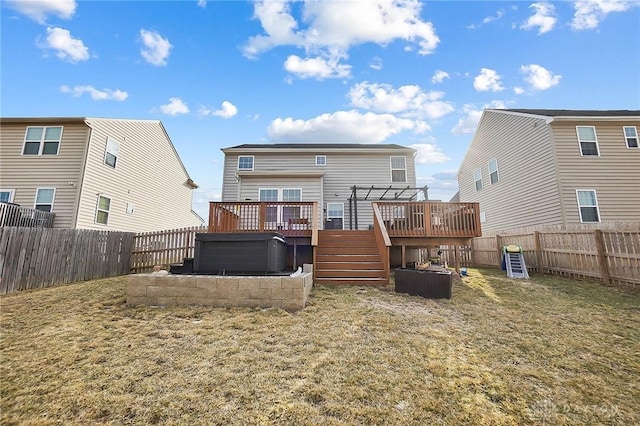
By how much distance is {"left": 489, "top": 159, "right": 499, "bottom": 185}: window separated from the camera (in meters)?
15.0

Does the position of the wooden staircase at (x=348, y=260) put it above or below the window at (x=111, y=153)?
below

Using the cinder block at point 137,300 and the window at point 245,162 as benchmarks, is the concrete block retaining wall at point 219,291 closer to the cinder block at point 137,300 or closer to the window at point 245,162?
the cinder block at point 137,300

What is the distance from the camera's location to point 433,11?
9.48 m

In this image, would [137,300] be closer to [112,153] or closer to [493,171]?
[112,153]

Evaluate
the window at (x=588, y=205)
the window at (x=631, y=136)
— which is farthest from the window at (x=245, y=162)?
the window at (x=631, y=136)

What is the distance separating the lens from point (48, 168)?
37.0 ft

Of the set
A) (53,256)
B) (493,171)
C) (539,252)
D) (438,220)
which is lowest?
(53,256)

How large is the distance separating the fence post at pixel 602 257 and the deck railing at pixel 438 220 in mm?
2946

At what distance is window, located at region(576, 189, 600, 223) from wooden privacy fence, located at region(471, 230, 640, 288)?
9.69 feet

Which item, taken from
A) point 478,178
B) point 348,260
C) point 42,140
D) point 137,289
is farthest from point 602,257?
point 42,140

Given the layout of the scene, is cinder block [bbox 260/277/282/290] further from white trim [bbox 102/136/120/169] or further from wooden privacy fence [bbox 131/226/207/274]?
white trim [bbox 102/136/120/169]

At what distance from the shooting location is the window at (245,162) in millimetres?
14711

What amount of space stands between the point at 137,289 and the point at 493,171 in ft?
58.6

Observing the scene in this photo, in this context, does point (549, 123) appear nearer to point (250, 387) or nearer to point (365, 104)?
point (365, 104)
